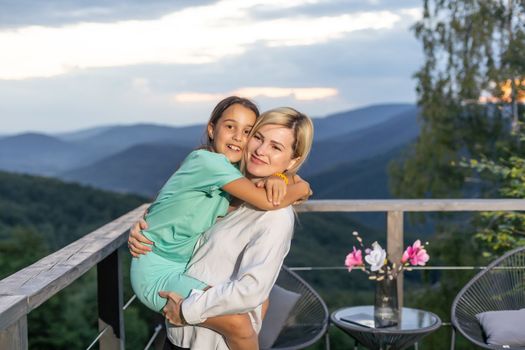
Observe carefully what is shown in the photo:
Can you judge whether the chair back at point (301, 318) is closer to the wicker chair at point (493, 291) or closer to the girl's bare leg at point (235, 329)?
the wicker chair at point (493, 291)

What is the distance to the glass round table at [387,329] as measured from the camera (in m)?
2.62

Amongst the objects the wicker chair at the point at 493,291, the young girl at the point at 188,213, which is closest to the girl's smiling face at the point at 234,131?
the young girl at the point at 188,213

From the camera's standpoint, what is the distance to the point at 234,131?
2123 millimetres

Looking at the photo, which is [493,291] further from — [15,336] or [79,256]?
[15,336]

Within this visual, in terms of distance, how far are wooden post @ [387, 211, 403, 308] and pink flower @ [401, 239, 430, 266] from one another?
0.79ft

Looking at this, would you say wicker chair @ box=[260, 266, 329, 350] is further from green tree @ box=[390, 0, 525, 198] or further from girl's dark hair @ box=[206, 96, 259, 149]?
green tree @ box=[390, 0, 525, 198]

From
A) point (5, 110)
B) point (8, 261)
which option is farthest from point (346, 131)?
point (8, 261)

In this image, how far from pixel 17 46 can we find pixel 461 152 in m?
9.99

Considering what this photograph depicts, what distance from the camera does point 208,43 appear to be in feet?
37.1

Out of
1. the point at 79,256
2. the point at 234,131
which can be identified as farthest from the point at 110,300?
the point at 234,131

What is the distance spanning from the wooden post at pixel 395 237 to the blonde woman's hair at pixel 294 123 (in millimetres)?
1088

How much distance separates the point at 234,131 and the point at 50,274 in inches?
27.4

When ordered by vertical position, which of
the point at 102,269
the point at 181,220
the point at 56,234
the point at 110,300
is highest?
the point at 181,220

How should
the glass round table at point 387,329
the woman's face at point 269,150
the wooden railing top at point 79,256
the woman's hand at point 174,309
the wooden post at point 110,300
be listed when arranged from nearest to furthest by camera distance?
1. the wooden railing top at point 79,256
2. the woman's hand at point 174,309
3. the woman's face at point 269,150
4. the wooden post at point 110,300
5. the glass round table at point 387,329
